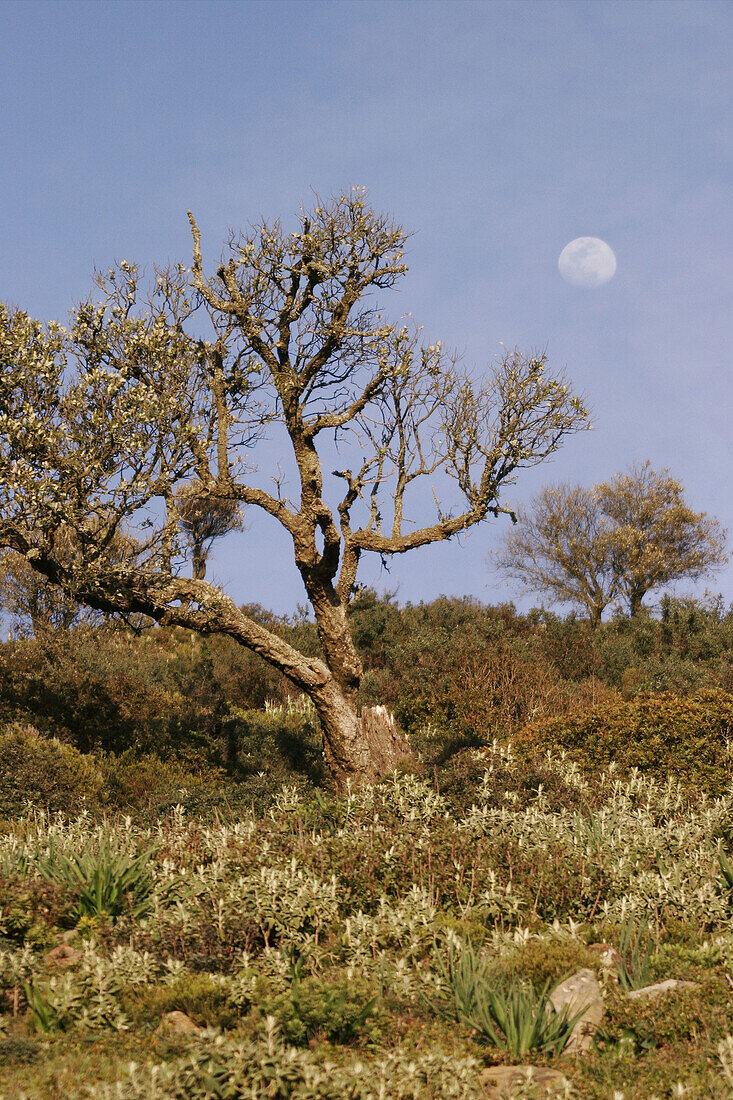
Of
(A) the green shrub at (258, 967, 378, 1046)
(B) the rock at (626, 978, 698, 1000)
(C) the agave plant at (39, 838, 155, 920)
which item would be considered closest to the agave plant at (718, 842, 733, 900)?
(B) the rock at (626, 978, 698, 1000)

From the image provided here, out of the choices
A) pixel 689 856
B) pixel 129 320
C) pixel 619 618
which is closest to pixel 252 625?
pixel 129 320

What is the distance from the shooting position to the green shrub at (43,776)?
13.4m

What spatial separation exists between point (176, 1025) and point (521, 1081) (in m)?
2.28

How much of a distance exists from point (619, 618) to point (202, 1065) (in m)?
29.3

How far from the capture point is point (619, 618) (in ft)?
107

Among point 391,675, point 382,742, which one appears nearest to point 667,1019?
point 382,742

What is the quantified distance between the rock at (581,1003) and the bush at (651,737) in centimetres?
821

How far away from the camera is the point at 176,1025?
19.7 ft

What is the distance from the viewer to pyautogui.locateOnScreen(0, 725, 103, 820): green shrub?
13.4m

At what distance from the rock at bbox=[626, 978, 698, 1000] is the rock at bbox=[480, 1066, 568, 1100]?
116 cm

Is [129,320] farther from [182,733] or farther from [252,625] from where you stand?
[182,733]

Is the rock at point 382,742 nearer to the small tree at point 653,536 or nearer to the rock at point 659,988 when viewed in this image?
the rock at point 659,988

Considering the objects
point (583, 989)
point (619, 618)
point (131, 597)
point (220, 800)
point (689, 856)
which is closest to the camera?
point (583, 989)

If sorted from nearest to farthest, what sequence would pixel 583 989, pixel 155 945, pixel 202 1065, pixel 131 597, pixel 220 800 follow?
pixel 202 1065
pixel 583 989
pixel 155 945
pixel 220 800
pixel 131 597
